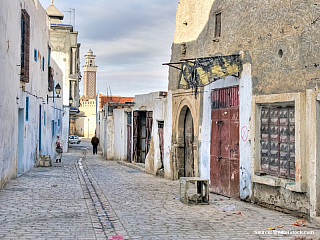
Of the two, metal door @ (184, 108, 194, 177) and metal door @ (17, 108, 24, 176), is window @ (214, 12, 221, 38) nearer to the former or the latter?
metal door @ (184, 108, 194, 177)

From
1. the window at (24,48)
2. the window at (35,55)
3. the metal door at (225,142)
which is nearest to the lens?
the metal door at (225,142)

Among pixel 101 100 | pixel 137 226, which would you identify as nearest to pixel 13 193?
pixel 137 226

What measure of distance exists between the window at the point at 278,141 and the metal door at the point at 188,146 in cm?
471

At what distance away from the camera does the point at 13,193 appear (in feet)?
33.7

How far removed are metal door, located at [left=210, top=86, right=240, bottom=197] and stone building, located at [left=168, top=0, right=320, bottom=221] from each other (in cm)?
2

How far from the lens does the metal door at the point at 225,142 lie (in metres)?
10.4

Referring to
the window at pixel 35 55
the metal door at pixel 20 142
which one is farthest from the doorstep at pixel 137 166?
the window at pixel 35 55

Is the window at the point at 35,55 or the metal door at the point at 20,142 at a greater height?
the window at the point at 35,55

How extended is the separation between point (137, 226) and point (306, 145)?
3.39 metres

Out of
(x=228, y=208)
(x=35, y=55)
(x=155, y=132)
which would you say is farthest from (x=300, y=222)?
(x=35, y=55)

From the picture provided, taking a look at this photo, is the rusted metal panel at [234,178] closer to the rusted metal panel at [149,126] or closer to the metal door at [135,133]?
the rusted metal panel at [149,126]

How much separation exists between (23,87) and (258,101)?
808 cm

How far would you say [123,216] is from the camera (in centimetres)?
805

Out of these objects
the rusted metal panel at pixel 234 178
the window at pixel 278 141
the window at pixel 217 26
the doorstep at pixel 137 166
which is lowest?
the doorstep at pixel 137 166
